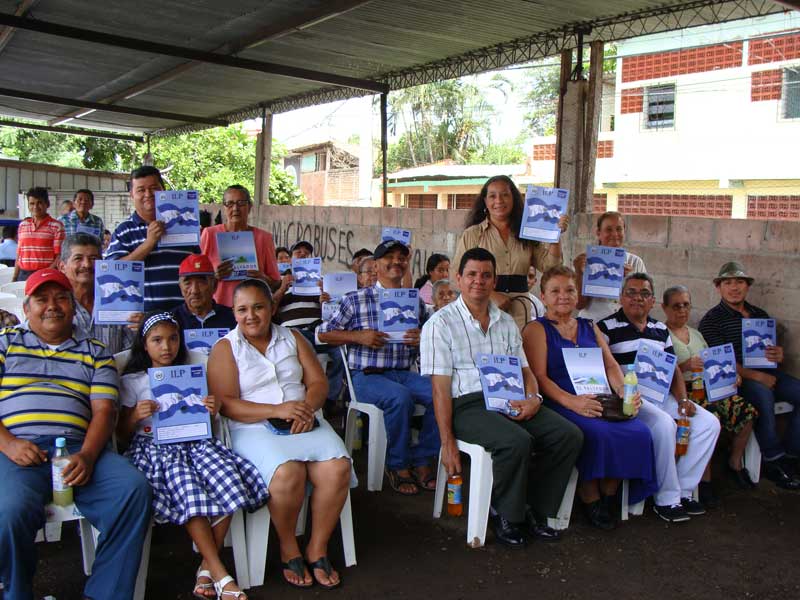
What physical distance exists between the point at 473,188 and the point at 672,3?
16.1 meters

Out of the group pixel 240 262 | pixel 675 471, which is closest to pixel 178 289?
pixel 240 262

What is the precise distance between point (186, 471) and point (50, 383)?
665 mm

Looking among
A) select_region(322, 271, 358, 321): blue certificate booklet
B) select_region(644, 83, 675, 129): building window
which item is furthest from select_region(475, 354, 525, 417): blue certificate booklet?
select_region(644, 83, 675, 129): building window

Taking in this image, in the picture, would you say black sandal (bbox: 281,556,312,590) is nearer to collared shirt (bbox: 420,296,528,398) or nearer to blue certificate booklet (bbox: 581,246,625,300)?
collared shirt (bbox: 420,296,528,398)

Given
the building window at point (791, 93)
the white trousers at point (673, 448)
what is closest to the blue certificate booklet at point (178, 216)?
the white trousers at point (673, 448)

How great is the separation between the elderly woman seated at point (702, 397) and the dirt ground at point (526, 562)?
621 millimetres

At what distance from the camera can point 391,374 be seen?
4.57 m

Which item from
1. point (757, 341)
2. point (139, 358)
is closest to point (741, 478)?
point (757, 341)

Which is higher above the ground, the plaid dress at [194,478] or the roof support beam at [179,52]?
the roof support beam at [179,52]

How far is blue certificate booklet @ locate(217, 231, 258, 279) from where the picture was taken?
4594 millimetres

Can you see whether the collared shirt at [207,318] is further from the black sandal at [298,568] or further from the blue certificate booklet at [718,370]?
the blue certificate booklet at [718,370]

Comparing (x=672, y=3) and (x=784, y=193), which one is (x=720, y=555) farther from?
(x=784, y=193)

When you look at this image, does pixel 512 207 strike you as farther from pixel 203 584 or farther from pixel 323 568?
pixel 203 584

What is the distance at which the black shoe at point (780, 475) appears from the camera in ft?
15.5
